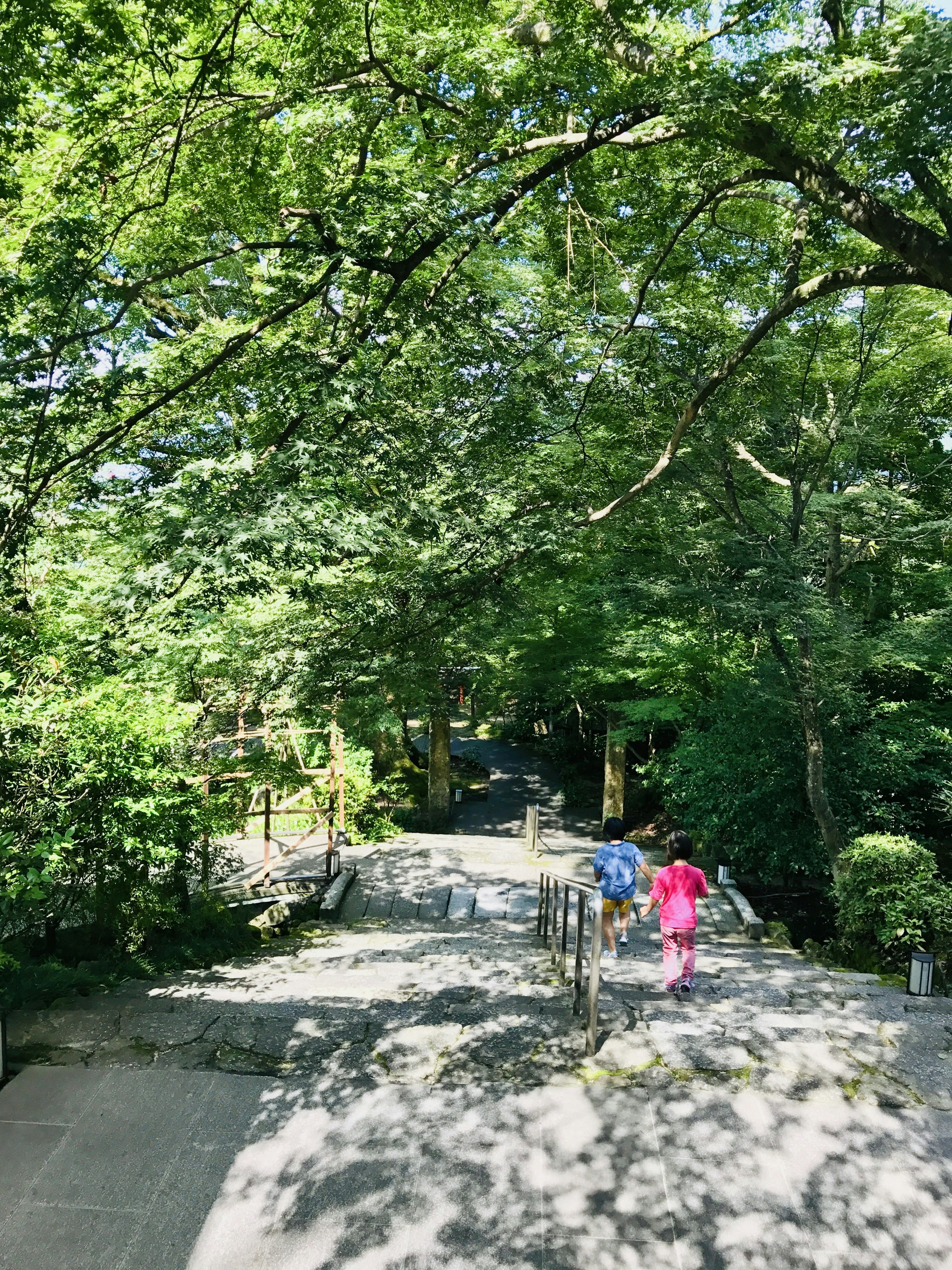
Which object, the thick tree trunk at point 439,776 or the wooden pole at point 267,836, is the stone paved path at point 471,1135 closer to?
the wooden pole at point 267,836

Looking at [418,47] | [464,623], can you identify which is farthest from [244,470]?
[418,47]

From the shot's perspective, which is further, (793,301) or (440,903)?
(440,903)

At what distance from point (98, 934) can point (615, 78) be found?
7.17 m

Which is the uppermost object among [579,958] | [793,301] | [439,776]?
[793,301]

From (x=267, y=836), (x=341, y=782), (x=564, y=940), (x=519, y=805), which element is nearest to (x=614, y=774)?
(x=519, y=805)

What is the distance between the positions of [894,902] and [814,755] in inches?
90.2

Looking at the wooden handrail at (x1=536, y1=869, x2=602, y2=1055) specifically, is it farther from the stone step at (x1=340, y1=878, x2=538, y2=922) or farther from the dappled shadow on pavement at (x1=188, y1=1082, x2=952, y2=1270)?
the stone step at (x1=340, y1=878, x2=538, y2=922)

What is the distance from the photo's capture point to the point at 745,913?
10398 mm

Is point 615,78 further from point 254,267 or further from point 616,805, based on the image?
point 616,805

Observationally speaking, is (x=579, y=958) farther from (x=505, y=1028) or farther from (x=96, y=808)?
(x=96, y=808)

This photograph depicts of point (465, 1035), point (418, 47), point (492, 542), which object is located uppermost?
point (418, 47)

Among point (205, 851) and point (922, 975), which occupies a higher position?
point (205, 851)

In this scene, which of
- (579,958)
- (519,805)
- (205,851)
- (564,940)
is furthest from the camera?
(519,805)

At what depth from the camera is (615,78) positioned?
5.42 m
